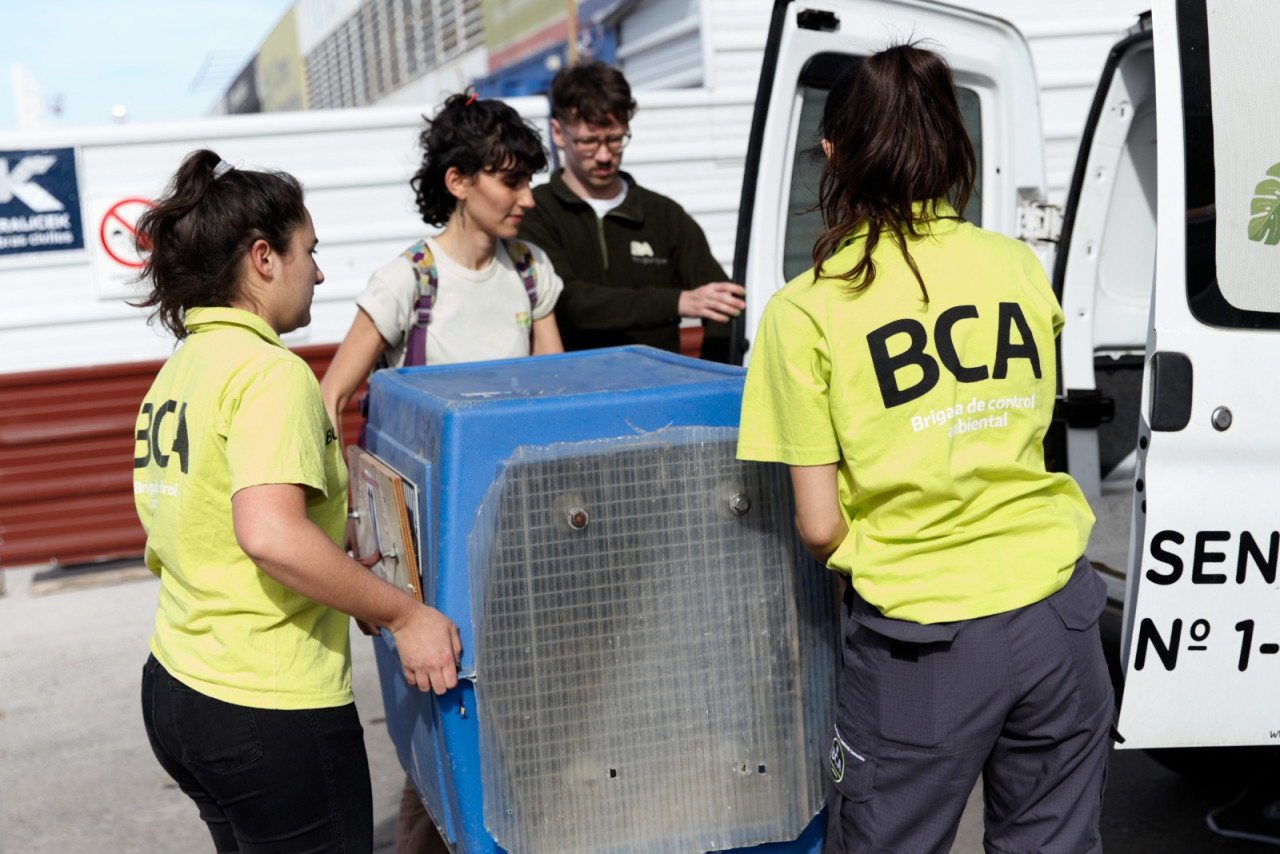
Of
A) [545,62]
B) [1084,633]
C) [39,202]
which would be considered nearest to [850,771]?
[1084,633]

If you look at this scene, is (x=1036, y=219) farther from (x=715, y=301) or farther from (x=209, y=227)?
(x=209, y=227)

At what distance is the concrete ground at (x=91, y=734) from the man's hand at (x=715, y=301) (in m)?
1.51

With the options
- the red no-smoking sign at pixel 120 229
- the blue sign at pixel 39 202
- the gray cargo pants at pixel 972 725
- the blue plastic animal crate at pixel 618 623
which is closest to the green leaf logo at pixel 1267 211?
the gray cargo pants at pixel 972 725

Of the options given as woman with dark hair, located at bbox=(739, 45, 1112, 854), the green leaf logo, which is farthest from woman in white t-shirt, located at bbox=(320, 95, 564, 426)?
the green leaf logo

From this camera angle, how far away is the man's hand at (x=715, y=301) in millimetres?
2898

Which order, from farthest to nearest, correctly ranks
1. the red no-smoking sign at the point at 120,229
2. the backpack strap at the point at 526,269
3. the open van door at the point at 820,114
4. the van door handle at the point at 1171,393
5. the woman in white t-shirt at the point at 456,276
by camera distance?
the red no-smoking sign at the point at 120,229, the open van door at the point at 820,114, the backpack strap at the point at 526,269, the woman in white t-shirt at the point at 456,276, the van door handle at the point at 1171,393

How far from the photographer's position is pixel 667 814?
6.24 feet

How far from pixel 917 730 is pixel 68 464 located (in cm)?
542

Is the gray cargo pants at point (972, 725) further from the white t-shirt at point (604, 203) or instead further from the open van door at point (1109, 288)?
the white t-shirt at point (604, 203)

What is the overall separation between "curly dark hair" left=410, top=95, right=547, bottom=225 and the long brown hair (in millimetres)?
1090

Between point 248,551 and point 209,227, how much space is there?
0.50 m

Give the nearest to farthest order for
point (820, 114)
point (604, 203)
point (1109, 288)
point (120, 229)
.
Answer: point (820, 114)
point (604, 203)
point (1109, 288)
point (120, 229)

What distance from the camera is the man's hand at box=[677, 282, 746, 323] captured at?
114 inches

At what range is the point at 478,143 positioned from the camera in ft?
8.89
